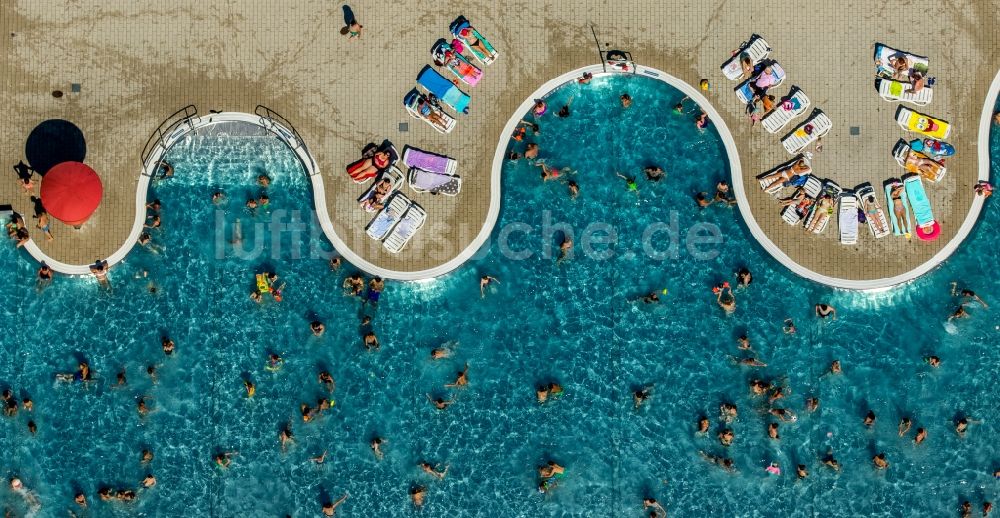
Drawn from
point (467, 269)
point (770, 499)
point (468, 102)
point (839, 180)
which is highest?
point (468, 102)

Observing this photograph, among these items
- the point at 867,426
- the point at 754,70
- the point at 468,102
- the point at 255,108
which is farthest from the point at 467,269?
the point at 867,426

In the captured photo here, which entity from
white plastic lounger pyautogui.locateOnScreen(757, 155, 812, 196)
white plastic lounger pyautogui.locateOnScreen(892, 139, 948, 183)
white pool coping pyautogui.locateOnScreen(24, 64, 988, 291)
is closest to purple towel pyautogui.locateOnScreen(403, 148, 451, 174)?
white pool coping pyautogui.locateOnScreen(24, 64, 988, 291)

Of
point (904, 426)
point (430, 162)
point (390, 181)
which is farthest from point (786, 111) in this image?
point (390, 181)

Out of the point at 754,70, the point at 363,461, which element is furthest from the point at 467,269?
the point at 754,70

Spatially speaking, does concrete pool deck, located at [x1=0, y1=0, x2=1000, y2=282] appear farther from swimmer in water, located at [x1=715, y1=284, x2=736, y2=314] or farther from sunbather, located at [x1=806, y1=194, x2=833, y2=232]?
swimmer in water, located at [x1=715, y1=284, x2=736, y2=314]

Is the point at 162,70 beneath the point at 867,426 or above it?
above

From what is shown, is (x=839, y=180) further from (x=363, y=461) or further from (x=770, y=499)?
(x=363, y=461)

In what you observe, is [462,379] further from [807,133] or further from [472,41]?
[807,133]
